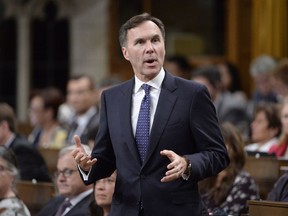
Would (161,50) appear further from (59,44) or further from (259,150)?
(59,44)

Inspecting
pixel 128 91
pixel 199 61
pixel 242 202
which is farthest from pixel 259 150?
pixel 199 61

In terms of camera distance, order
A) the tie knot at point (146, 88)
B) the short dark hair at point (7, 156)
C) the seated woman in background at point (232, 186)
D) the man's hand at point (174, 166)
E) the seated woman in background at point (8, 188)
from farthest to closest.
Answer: the seated woman in background at point (232, 186) → the short dark hair at point (7, 156) → the seated woman in background at point (8, 188) → the tie knot at point (146, 88) → the man's hand at point (174, 166)

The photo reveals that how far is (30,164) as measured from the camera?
7238mm

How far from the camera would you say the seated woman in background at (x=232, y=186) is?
6.06 metres

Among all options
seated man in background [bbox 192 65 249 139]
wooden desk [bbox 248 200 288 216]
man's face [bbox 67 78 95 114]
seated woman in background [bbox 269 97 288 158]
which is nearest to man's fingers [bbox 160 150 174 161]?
wooden desk [bbox 248 200 288 216]

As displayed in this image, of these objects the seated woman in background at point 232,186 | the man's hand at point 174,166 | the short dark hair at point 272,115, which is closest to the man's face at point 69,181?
the seated woman in background at point 232,186

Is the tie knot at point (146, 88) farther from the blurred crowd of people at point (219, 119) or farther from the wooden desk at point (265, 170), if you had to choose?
the wooden desk at point (265, 170)

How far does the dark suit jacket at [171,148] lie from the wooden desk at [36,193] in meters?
2.23

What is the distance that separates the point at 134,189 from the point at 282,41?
7.27m

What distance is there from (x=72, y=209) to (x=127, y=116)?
158cm

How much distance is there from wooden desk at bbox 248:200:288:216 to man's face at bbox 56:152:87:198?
142cm

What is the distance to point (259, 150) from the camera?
7.72m

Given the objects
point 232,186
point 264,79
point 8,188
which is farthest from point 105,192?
point 264,79

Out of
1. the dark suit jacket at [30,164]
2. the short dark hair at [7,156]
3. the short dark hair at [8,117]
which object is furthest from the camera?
the short dark hair at [8,117]
